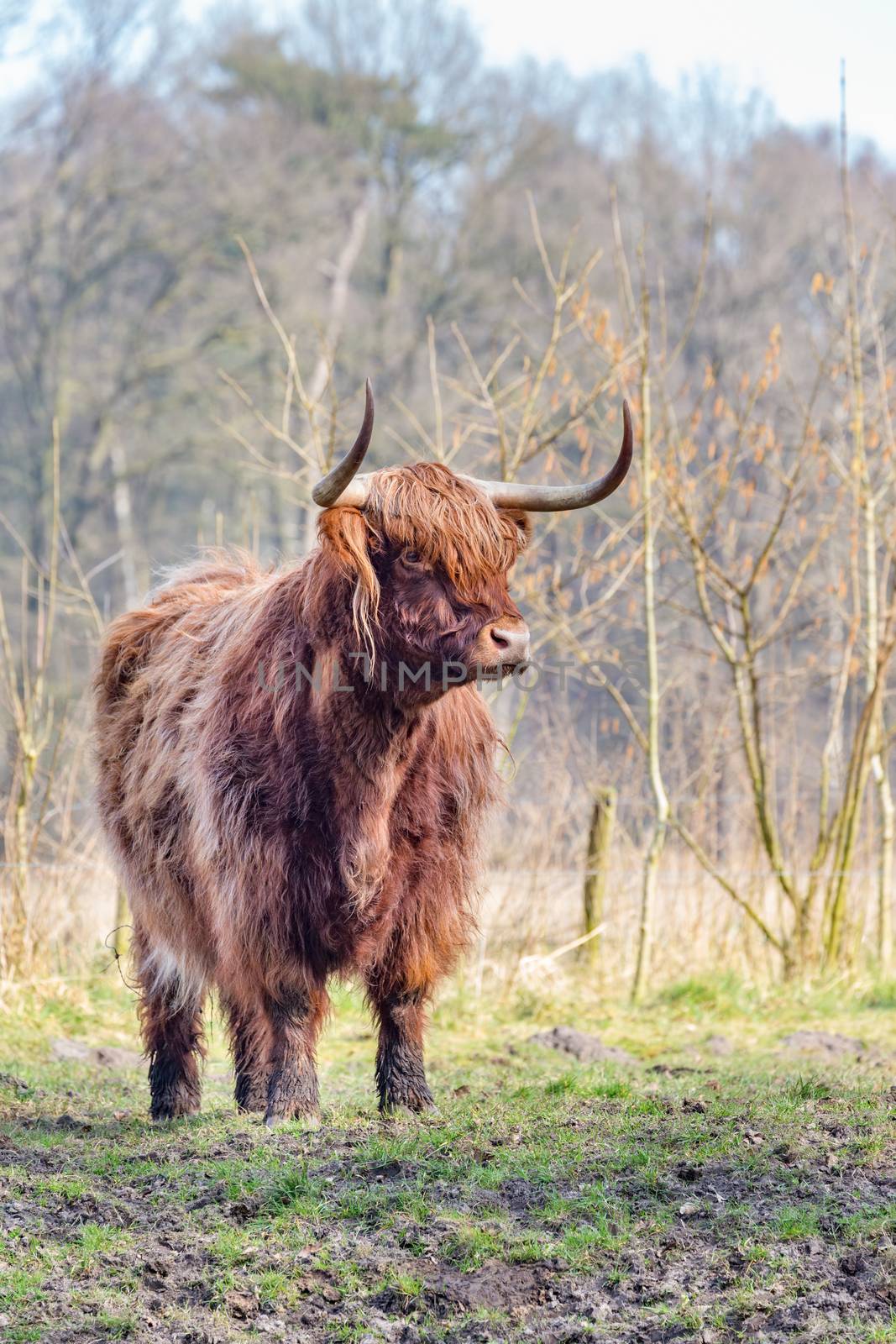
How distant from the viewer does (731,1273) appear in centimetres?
300

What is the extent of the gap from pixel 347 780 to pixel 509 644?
2.16ft

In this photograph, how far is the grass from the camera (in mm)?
2904

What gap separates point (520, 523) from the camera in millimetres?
4590

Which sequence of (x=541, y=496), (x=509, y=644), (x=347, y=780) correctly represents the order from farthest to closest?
1. (x=541, y=496)
2. (x=347, y=780)
3. (x=509, y=644)

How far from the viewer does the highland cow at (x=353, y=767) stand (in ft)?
13.5

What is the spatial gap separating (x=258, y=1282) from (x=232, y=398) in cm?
1882

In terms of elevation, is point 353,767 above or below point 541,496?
below

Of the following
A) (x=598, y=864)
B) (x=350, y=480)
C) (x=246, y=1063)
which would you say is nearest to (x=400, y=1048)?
(x=246, y=1063)

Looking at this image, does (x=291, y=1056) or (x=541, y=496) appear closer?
(x=291, y=1056)

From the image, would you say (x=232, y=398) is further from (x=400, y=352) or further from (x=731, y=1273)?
(x=731, y=1273)

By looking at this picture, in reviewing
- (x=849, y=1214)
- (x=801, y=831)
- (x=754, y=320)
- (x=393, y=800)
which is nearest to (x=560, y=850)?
(x=801, y=831)

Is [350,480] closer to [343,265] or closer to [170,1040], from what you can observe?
[170,1040]

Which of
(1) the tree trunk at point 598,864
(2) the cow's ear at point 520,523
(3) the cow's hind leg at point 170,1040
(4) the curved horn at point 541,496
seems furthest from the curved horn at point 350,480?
(1) the tree trunk at point 598,864

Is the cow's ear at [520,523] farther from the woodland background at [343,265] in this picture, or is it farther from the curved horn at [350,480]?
the woodland background at [343,265]
